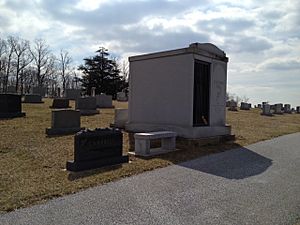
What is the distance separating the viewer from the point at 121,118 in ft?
46.9

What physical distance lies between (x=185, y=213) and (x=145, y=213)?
1.75 feet

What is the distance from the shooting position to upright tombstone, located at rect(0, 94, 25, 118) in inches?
614

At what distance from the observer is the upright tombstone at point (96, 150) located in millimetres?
7152

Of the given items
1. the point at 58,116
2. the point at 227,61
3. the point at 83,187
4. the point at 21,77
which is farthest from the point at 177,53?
the point at 21,77

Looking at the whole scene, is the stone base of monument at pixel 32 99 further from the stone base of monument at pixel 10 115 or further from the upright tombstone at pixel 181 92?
the upright tombstone at pixel 181 92

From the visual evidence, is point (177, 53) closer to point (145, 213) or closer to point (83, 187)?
point (83, 187)

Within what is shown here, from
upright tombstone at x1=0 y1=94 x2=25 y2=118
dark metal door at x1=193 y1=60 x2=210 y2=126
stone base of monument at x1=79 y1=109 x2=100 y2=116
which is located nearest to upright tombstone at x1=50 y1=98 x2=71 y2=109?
stone base of monument at x1=79 y1=109 x2=100 y2=116

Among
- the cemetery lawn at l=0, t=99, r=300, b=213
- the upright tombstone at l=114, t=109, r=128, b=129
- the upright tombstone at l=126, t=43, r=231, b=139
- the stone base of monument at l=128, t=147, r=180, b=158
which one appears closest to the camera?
the cemetery lawn at l=0, t=99, r=300, b=213

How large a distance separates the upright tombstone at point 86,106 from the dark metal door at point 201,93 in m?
7.70

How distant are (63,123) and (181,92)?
13.9ft

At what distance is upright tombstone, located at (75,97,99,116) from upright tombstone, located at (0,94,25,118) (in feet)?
10.7

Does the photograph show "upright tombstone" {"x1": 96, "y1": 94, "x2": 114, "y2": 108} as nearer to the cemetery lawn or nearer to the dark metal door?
the cemetery lawn

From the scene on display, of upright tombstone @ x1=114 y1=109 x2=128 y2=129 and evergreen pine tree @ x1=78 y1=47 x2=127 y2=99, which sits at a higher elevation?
evergreen pine tree @ x1=78 y1=47 x2=127 y2=99

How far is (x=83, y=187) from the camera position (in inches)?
233
